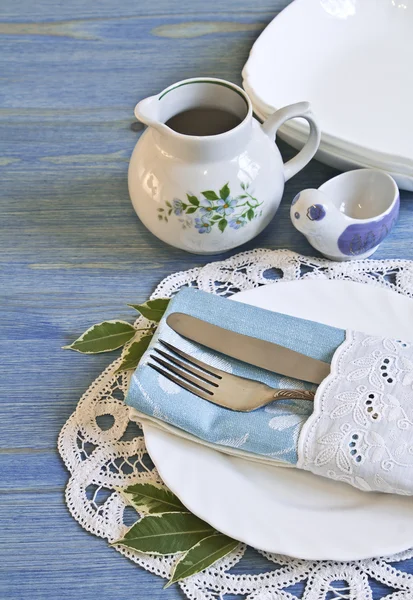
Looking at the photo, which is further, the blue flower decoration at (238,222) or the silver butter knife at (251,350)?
the blue flower decoration at (238,222)

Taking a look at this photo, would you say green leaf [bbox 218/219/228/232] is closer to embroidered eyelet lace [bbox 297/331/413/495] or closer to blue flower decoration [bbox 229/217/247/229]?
blue flower decoration [bbox 229/217/247/229]

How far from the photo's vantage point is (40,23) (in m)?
1.07

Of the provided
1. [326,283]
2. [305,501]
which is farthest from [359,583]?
[326,283]

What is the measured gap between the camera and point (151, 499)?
0.56m

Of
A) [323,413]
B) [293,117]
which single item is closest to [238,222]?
[293,117]

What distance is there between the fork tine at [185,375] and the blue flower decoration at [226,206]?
165mm

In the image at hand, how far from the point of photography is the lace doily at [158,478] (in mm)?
512

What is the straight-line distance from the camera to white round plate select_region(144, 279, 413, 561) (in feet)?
1.65

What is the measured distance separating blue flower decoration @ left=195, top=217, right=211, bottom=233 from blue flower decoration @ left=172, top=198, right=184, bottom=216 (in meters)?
0.02

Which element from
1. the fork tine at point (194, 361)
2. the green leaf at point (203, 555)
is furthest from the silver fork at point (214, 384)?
the green leaf at point (203, 555)

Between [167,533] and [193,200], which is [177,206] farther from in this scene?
[167,533]

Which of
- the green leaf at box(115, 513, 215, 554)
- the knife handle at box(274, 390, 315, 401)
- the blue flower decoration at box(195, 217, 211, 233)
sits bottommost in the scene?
the green leaf at box(115, 513, 215, 554)

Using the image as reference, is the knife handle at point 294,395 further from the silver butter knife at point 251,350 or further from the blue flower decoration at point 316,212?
the blue flower decoration at point 316,212

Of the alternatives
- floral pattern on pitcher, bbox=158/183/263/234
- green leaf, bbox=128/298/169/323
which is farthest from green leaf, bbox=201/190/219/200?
green leaf, bbox=128/298/169/323
